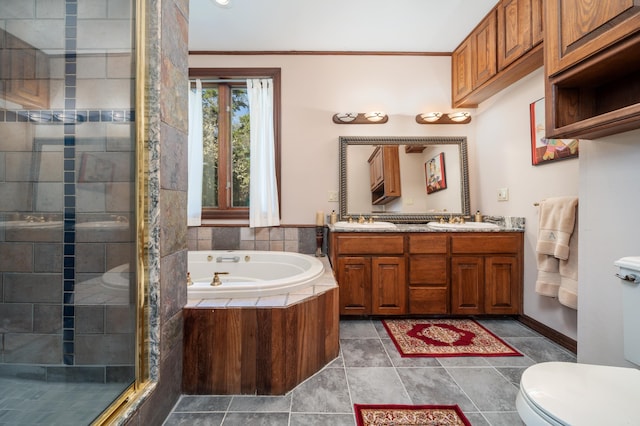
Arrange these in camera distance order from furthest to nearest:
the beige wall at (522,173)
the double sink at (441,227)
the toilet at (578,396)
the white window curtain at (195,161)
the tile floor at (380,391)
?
the white window curtain at (195,161) < the double sink at (441,227) < the beige wall at (522,173) < the tile floor at (380,391) < the toilet at (578,396)

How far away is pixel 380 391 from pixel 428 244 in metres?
1.25

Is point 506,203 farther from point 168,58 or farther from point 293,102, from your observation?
point 168,58

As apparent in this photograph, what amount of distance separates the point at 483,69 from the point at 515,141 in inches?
26.9

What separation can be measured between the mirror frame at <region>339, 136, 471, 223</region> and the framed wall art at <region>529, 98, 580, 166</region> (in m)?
0.70

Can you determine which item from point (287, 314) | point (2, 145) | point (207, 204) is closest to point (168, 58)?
point (2, 145)

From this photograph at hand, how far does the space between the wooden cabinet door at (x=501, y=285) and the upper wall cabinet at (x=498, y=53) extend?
150cm

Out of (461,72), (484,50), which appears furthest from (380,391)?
(461,72)

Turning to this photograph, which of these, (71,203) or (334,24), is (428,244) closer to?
(334,24)

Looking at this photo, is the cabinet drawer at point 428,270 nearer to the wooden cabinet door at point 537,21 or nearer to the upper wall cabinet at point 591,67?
the upper wall cabinet at point 591,67

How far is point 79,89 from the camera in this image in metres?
1.20

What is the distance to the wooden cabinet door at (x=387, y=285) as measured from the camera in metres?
2.27

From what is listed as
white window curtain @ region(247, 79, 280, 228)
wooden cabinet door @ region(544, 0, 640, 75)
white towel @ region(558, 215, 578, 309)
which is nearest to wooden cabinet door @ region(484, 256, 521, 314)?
white towel @ region(558, 215, 578, 309)

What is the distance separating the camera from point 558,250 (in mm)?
1727

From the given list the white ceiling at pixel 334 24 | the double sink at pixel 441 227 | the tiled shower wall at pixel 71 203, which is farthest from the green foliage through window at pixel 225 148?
the tiled shower wall at pixel 71 203
